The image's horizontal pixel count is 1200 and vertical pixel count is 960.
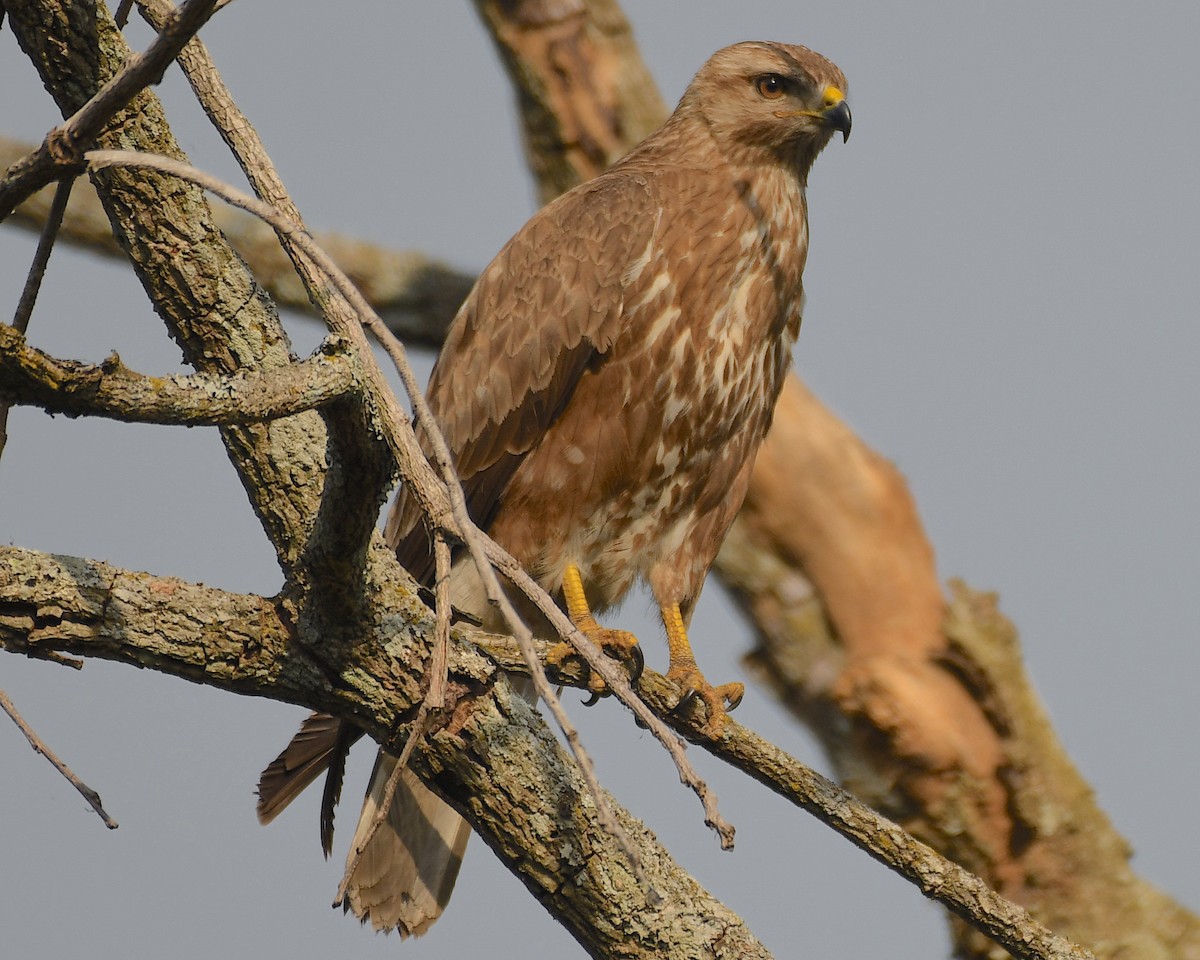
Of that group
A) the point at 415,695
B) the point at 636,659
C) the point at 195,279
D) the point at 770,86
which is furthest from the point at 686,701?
the point at 770,86

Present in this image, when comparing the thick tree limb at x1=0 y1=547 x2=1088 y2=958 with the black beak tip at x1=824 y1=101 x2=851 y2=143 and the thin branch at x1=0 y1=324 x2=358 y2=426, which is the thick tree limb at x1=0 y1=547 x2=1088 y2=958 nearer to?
the thin branch at x1=0 y1=324 x2=358 y2=426

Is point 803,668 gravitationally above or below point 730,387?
above

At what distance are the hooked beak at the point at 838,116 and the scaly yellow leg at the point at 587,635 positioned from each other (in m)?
1.88

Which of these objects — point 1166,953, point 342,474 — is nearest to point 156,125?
point 342,474

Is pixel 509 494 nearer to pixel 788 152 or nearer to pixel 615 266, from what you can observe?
pixel 615 266

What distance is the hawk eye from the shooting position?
5.55 meters

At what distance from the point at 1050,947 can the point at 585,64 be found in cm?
614

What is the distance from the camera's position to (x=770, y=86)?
18.3 ft

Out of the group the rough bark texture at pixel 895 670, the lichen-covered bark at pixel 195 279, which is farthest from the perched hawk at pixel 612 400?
the rough bark texture at pixel 895 670

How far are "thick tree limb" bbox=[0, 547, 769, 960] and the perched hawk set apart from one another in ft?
4.60

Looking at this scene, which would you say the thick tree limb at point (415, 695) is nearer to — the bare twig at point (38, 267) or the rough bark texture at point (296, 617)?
the rough bark texture at point (296, 617)

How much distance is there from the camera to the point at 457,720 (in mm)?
3027

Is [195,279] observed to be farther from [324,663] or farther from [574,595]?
[574,595]

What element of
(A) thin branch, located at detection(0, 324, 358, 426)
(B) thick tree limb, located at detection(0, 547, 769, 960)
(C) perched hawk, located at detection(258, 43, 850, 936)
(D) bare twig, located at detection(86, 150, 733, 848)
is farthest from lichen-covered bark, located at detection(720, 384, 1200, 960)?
(A) thin branch, located at detection(0, 324, 358, 426)
